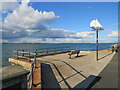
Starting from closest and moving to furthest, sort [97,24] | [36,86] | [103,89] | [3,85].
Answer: [3,85] → [36,86] → [103,89] → [97,24]

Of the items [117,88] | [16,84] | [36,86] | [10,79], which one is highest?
[10,79]

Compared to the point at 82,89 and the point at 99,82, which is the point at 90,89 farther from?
the point at 99,82

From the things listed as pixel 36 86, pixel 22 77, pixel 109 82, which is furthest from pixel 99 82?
pixel 22 77

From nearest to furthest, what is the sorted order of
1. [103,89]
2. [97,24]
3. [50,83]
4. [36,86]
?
1. [36,86]
2. [103,89]
3. [50,83]
4. [97,24]

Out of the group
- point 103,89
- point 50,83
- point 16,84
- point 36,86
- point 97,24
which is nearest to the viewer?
point 16,84

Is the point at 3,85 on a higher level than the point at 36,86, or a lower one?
higher

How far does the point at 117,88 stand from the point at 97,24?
7.23 meters

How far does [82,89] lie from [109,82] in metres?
1.63

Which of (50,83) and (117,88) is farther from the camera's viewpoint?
(50,83)

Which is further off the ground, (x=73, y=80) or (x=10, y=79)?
(x=10, y=79)

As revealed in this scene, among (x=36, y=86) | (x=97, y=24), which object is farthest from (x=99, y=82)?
(x=97, y=24)

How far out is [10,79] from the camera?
6.80ft

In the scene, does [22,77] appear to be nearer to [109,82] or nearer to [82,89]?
[82,89]

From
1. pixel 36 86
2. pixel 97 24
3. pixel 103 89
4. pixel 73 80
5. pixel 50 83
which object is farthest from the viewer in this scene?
pixel 97 24
